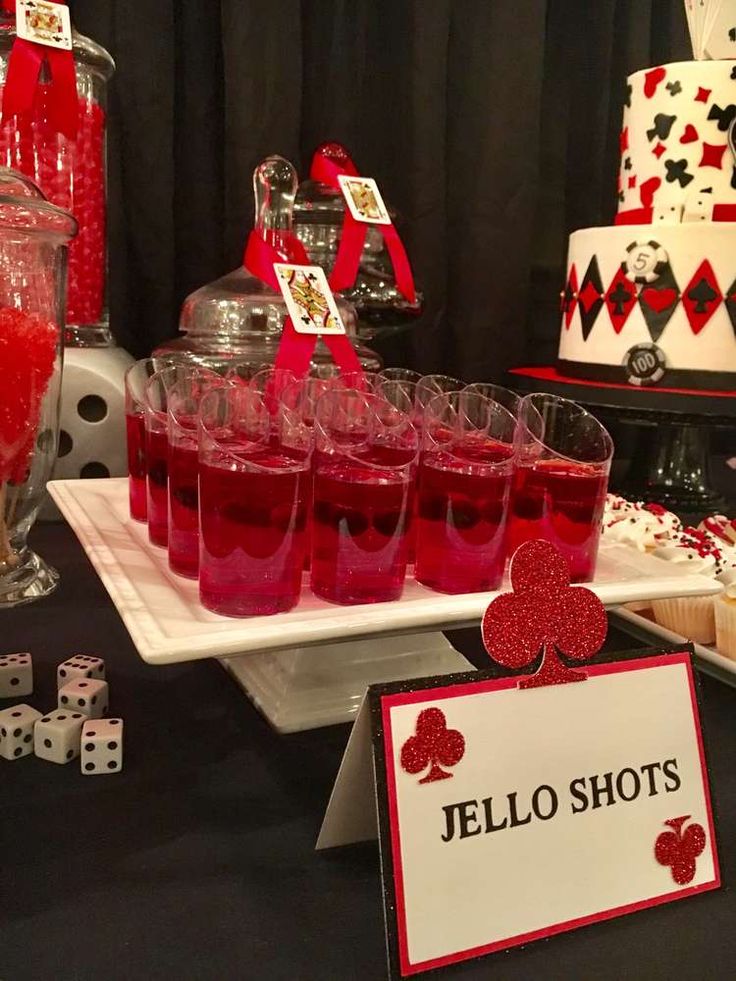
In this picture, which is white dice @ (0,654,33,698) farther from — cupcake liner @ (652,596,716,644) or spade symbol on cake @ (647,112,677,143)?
spade symbol on cake @ (647,112,677,143)

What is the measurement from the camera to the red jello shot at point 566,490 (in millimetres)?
917

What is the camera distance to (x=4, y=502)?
1.08 metres

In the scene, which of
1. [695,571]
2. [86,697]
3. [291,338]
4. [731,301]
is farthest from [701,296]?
[86,697]

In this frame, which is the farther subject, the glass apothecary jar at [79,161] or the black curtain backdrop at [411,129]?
the black curtain backdrop at [411,129]

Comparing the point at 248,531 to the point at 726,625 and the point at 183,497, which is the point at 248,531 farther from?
the point at 726,625

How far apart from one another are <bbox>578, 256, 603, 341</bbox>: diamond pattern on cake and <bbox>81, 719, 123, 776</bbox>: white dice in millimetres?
1223

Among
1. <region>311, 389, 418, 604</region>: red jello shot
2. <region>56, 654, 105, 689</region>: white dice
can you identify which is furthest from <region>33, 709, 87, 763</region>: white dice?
<region>311, 389, 418, 604</region>: red jello shot

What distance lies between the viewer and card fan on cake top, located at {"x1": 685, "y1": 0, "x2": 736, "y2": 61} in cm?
166

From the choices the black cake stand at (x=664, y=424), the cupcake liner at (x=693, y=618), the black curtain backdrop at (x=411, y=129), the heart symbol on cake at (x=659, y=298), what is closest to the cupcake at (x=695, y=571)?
the cupcake liner at (x=693, y=618)

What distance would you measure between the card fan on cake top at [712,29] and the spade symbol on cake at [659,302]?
1.63ft

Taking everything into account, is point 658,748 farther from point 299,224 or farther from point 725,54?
point 725,54

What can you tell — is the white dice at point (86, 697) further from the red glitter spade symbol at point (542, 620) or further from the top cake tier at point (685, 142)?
the top cake tier at point (685, 142)

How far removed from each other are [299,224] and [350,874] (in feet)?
4.21

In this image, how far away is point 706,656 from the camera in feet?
3.31
